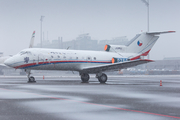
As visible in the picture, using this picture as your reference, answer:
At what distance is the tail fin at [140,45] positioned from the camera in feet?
108

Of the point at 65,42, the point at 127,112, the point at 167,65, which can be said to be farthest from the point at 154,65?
the point at 127,112

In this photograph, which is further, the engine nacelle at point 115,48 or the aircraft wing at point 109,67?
the engine nacelle at point 115,48

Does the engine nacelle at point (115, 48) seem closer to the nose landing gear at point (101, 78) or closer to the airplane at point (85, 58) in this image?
the airplane at point (85, 58)

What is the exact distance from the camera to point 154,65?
423 feet

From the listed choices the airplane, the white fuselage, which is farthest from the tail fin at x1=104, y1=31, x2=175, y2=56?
the white fuselage

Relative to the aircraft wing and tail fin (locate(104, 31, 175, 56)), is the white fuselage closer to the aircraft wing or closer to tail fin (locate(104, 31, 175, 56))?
the aircraft wing

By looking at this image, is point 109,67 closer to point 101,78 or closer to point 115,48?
point 101,78

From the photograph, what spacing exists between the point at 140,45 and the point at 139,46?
175 mm

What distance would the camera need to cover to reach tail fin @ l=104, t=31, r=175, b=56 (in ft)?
108

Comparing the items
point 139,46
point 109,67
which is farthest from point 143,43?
point 109,67

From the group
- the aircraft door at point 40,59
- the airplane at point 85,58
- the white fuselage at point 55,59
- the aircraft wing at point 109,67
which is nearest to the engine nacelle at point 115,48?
the airplane at point 85,58

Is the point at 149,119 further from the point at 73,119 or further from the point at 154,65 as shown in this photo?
the point at 154,65

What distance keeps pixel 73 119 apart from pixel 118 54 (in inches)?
978

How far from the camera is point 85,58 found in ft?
99.1
